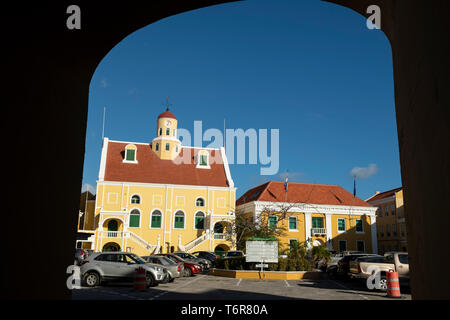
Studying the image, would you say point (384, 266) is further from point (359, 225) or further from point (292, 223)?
point (359, 225)

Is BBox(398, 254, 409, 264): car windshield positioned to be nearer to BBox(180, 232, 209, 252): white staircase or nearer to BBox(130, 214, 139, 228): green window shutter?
BBox(180, 232, 209, 252): white staircase

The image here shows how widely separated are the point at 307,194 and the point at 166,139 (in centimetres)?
1957

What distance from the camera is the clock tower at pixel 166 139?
48375 millimetres

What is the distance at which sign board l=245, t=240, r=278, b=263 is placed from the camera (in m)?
21.7

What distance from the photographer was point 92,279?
16125 mm

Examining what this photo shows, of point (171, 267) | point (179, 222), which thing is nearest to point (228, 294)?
point (171, 267)

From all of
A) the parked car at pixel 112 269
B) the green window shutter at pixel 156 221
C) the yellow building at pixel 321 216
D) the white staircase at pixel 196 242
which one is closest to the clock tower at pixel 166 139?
the green window shutter at pixel 156 221

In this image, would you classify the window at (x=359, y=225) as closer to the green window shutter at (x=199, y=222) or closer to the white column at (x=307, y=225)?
the white column at (x=307, y=225)

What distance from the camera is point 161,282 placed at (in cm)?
1758

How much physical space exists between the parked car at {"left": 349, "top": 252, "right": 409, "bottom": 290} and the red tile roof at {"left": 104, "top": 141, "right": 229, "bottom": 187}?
28.8m

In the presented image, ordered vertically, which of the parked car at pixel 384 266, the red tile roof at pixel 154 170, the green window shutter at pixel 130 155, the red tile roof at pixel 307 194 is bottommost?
the parked car at pixel 384 266

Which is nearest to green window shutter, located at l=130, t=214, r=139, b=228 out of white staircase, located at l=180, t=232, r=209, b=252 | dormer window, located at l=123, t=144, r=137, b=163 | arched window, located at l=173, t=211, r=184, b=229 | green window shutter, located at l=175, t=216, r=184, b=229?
arched window, located at l=173, t=211, r=184, b=229

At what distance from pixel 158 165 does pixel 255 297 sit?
34645 millimetres

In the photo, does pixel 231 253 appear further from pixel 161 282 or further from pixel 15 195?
pixel 15 195
